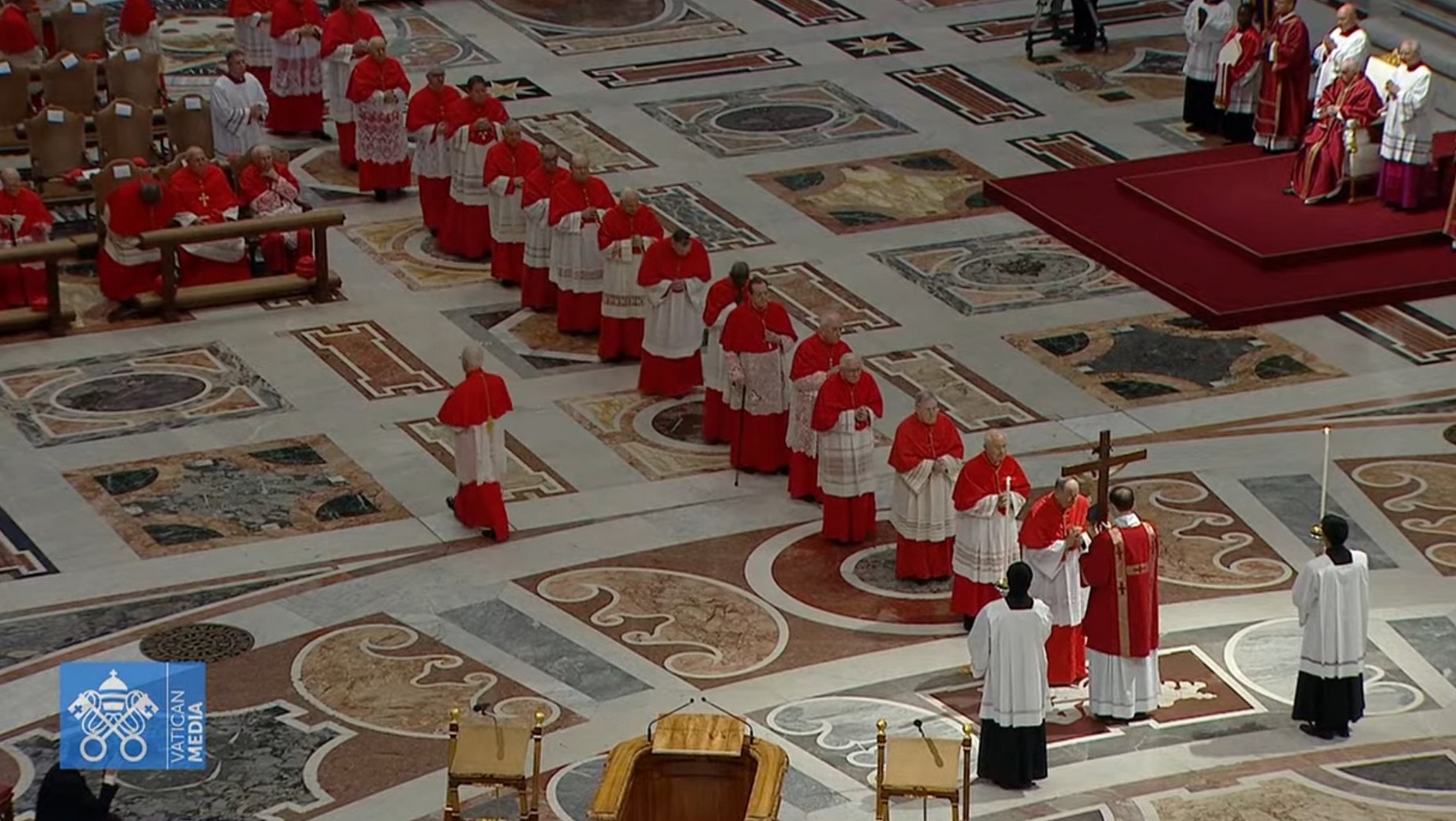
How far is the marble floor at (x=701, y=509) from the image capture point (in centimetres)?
1627

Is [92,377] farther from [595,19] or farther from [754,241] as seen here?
[595,19]

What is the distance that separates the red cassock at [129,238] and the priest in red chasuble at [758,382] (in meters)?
5.30

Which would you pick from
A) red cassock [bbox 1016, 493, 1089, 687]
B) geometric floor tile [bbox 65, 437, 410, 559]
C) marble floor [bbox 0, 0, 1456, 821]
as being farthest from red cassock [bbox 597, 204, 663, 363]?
red cassock [bbox 1016, 493, 1089, 687]

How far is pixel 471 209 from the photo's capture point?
2370 centimetres

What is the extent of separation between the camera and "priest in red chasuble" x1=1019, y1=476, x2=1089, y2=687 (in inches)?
649

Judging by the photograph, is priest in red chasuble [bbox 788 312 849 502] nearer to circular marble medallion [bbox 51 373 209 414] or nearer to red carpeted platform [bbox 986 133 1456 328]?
red carpeted platform [bbox 986 133 1456 328]

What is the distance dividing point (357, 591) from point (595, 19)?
1340 cm

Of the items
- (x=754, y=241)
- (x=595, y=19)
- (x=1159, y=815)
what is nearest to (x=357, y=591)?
(x=1159, y=815)

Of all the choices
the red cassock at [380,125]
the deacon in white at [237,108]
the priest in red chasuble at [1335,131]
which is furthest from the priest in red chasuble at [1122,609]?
the deacon in white at [237,108]

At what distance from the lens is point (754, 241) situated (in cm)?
2430

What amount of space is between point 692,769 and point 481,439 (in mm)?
5354

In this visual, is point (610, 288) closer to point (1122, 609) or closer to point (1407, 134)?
point (1122, 609)

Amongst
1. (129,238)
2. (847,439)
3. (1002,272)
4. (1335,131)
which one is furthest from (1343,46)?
(129,238)

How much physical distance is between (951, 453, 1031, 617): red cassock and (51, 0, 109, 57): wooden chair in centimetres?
1310
